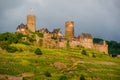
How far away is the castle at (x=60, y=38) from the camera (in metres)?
142

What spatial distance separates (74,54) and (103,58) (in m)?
10.7

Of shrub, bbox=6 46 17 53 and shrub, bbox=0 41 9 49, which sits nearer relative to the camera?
shrub, bbox=6 46 17 53

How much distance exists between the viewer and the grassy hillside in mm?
106250

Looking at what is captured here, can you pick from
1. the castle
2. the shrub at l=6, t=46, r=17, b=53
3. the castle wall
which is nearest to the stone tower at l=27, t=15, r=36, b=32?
Answer: the castle

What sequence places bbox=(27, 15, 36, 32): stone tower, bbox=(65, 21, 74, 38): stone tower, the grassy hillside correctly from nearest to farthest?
the grassy hillside → bbox=(27, 15, 36, 32): stone tower → bbox=(65, 21, 74, 38): stone tower

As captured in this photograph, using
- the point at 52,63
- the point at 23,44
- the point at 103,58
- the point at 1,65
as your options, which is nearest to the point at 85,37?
the point at 103,58

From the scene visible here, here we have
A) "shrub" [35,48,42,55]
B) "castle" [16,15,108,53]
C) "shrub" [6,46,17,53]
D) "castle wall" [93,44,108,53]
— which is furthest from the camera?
"castle wall" [93,44,108,53]

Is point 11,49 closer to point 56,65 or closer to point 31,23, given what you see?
point 56,65

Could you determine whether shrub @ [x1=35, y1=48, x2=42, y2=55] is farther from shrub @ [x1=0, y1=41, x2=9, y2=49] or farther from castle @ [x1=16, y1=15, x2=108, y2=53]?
castle @ [x1=16, y1=15, x2=108, y2=53]

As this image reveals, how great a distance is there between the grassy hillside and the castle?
712cm

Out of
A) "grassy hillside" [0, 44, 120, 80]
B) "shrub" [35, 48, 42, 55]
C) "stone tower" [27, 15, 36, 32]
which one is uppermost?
"stone tower" [27, 15, 36, 32]

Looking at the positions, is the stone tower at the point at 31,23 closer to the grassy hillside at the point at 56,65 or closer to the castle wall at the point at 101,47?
the grassy hillside at the point at 56,65

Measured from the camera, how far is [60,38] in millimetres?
145625

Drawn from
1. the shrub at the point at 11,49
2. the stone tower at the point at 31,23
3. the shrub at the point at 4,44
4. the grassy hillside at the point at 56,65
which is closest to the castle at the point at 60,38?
the stone tower at the point at 31,23
